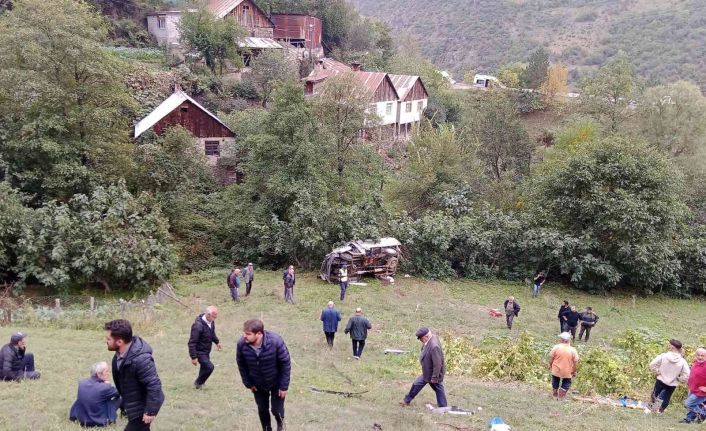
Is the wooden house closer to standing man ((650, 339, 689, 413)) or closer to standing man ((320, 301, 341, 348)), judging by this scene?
standing man ((320, 301, 341, 348))

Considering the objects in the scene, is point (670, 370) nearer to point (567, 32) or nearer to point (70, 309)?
point (70, 309)

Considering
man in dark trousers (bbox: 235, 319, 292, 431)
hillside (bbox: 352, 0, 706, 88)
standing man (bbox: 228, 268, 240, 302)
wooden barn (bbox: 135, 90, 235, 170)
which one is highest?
hillside (bbox: 352, 0, 706, 88)

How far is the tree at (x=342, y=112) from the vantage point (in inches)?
1335

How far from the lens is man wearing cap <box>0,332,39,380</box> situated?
1098 centimetres

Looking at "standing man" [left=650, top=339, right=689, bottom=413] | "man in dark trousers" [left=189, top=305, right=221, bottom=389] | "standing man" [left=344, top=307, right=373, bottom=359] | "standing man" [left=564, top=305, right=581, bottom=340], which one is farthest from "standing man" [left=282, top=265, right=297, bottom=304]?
"standing man" [left=650, top=339, right=689, bottom=413]

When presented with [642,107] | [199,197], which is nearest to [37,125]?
[199,197]

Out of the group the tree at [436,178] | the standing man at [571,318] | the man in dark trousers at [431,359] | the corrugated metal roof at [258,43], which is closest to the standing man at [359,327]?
the man in dark trousers at [431,359]

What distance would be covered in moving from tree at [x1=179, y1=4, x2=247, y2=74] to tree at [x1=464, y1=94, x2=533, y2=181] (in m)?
23.7

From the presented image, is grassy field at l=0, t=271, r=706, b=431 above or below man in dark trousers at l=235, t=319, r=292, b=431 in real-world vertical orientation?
below

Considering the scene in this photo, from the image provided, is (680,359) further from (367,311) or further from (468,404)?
(367,311)

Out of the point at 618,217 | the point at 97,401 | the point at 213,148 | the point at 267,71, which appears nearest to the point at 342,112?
the point at 213,148

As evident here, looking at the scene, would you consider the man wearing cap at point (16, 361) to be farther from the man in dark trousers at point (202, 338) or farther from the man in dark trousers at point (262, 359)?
the man in dark trousers at point (262, 359)

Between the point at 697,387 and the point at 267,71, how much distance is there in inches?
1731

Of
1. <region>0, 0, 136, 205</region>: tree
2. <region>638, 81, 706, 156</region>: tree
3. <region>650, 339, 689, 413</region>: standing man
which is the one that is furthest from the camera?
<region>638, 81, 706, 156</region>: tree
